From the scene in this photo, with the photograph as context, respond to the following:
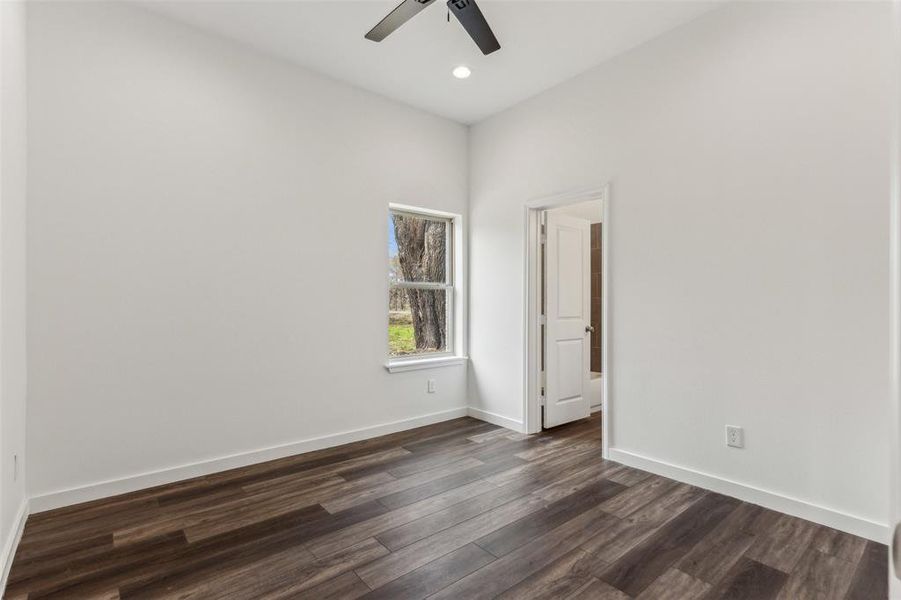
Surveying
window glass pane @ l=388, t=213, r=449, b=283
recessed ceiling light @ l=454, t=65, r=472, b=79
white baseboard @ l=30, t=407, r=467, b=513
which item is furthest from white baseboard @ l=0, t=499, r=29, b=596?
recessed ceiling light @ l=454, t=65, r=472, b=79

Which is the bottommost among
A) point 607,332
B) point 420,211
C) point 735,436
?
point 735,436

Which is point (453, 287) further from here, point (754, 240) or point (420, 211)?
point (754, 240)

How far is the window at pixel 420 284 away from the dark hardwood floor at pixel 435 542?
4.63 ft

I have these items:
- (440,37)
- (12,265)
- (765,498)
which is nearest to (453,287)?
(440,37)

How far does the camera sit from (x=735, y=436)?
8.83ft

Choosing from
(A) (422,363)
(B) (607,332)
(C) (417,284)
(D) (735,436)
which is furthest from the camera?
(C) (417,284)

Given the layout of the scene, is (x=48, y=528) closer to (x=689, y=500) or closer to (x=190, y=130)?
(x=190, y=130)

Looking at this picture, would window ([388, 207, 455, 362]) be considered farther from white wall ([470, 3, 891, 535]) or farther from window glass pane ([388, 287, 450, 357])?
white wall ([470, 3, 891, 535])

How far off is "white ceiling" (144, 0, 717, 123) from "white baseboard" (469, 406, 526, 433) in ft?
9.64

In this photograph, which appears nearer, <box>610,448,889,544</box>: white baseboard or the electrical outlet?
<box>610,448,889,544</box>: white baseboard

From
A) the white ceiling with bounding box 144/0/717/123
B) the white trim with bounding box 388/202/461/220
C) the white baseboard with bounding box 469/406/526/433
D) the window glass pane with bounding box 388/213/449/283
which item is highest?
the white ceiling with bounding box 144/0/717/123

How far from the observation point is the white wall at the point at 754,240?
2.27 m

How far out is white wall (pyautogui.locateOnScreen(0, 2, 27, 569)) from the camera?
191 centimetres

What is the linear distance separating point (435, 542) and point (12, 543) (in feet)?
6.42
